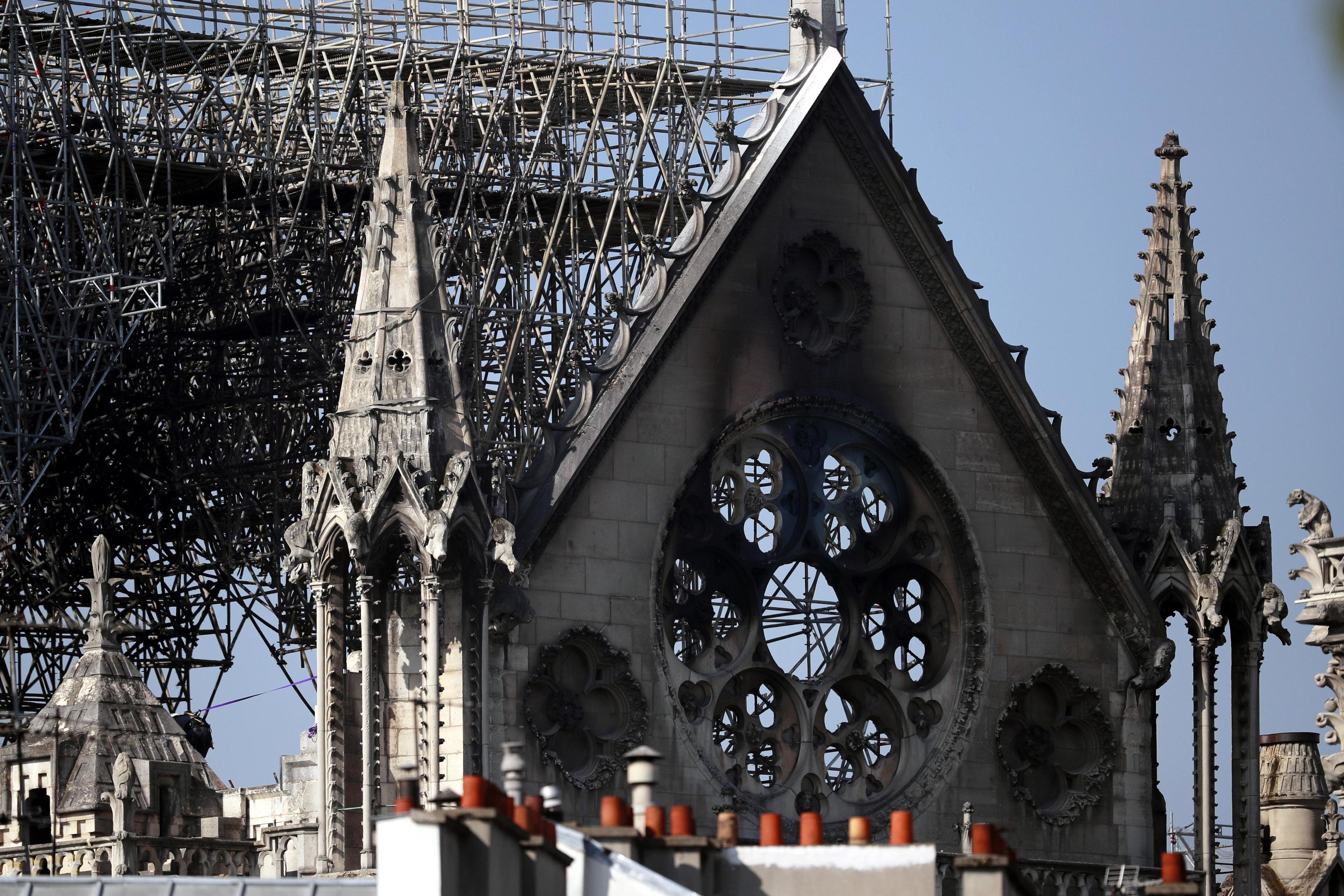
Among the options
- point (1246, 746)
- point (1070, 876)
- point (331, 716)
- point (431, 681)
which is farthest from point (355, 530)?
point (1246, 746)

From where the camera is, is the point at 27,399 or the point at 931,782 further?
the point at 27,399

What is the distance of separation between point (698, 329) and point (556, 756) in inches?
213

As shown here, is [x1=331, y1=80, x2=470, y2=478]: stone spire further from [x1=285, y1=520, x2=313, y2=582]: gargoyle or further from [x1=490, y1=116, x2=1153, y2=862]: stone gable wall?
[x1=490, y1=116, x2=1153, y2=862]: stone gable wall

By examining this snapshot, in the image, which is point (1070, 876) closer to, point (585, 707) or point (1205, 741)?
point (1205, 741)

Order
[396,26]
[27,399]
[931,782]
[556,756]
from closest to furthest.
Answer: [556,756]
[931,782]
[27,399]
[396,26]

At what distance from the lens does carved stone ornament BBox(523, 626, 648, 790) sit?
40812mm

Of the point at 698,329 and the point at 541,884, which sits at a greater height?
the point at 698,329

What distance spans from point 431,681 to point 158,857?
11048 mm

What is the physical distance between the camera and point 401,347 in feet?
130

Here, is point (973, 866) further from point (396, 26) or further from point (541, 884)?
point (396, 26)

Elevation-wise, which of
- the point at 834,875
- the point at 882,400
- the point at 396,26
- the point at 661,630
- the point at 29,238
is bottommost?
the point at 834,875

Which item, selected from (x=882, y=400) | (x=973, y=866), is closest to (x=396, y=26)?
(x=882, y=400)

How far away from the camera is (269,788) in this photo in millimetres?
58625

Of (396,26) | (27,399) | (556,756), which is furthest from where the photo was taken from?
(396,26)
